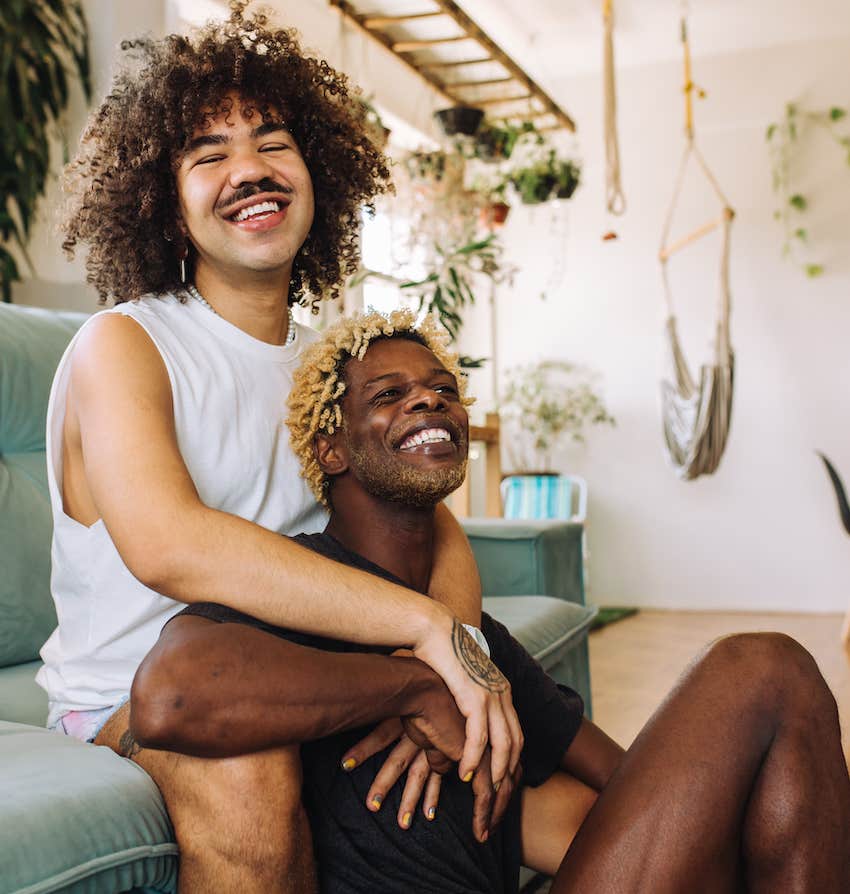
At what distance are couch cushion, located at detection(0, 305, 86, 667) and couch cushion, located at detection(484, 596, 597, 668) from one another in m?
0.81

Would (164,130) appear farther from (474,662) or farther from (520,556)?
(520,556)

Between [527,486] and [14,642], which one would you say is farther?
[527,486]

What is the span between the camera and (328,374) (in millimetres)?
1259

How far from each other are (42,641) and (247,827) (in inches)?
35.0

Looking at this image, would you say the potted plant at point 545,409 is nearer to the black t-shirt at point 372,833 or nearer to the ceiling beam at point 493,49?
the ceiling beam at point 493,49

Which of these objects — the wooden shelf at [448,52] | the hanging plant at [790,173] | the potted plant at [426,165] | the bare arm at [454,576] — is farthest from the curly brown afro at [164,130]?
the hanging plant at [790,173]

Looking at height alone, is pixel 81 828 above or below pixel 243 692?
below

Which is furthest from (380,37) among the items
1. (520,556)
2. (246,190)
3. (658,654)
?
(246,190)

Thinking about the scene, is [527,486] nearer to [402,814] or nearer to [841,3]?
[841,3]

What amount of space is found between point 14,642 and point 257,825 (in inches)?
34.6

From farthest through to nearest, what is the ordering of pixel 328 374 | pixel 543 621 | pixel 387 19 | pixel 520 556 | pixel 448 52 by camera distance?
pixel 448 52, pixel 387 19, pixel 520 556, pixel 543 621, pixel 328 374

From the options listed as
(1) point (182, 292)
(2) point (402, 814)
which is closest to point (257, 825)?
(2) point (402, 814)

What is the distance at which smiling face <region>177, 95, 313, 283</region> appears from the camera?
1.30 meters

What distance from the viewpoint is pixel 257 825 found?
0.90 meters
